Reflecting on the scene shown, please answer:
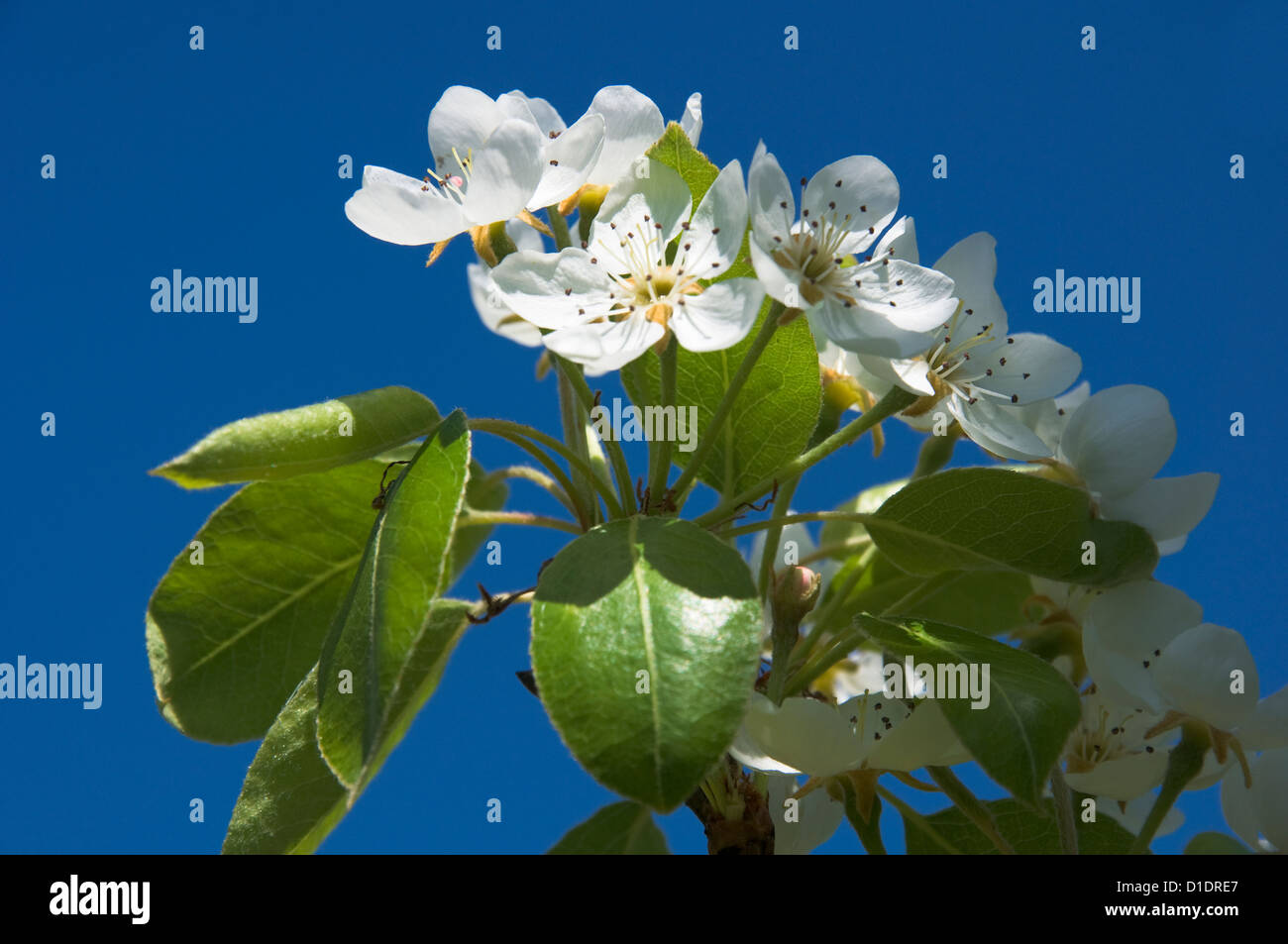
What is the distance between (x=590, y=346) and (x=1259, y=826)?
2.67 feet

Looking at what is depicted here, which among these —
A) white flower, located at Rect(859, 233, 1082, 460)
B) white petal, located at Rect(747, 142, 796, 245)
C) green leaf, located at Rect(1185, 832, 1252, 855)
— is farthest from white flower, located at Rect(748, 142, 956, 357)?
green leaf, located at Rect(1185, 832, 1252, 855)

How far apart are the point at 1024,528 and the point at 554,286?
1.68ft

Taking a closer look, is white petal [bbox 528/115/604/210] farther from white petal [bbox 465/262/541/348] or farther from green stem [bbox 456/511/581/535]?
green stem [bbox 456/511/581/535]

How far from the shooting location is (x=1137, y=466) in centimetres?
121

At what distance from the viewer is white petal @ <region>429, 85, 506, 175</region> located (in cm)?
133

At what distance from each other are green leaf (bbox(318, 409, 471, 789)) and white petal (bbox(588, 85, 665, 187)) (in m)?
0.39

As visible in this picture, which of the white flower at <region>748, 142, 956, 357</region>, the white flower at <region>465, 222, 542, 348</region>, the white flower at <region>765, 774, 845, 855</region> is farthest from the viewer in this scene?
the white flower at <region>465, 222, 542, 348</region>

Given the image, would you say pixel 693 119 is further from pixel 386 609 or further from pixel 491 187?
pixel 386 609

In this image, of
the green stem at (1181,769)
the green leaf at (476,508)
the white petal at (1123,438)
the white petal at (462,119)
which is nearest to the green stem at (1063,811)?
the green stem at (1181,769)

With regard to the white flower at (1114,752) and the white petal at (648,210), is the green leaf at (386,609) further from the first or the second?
the white flower at (1114,752)

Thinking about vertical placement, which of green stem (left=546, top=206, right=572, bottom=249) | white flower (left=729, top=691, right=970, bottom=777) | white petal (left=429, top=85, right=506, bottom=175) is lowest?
white flower (left=729, top=691, right=970, bottom=777)
